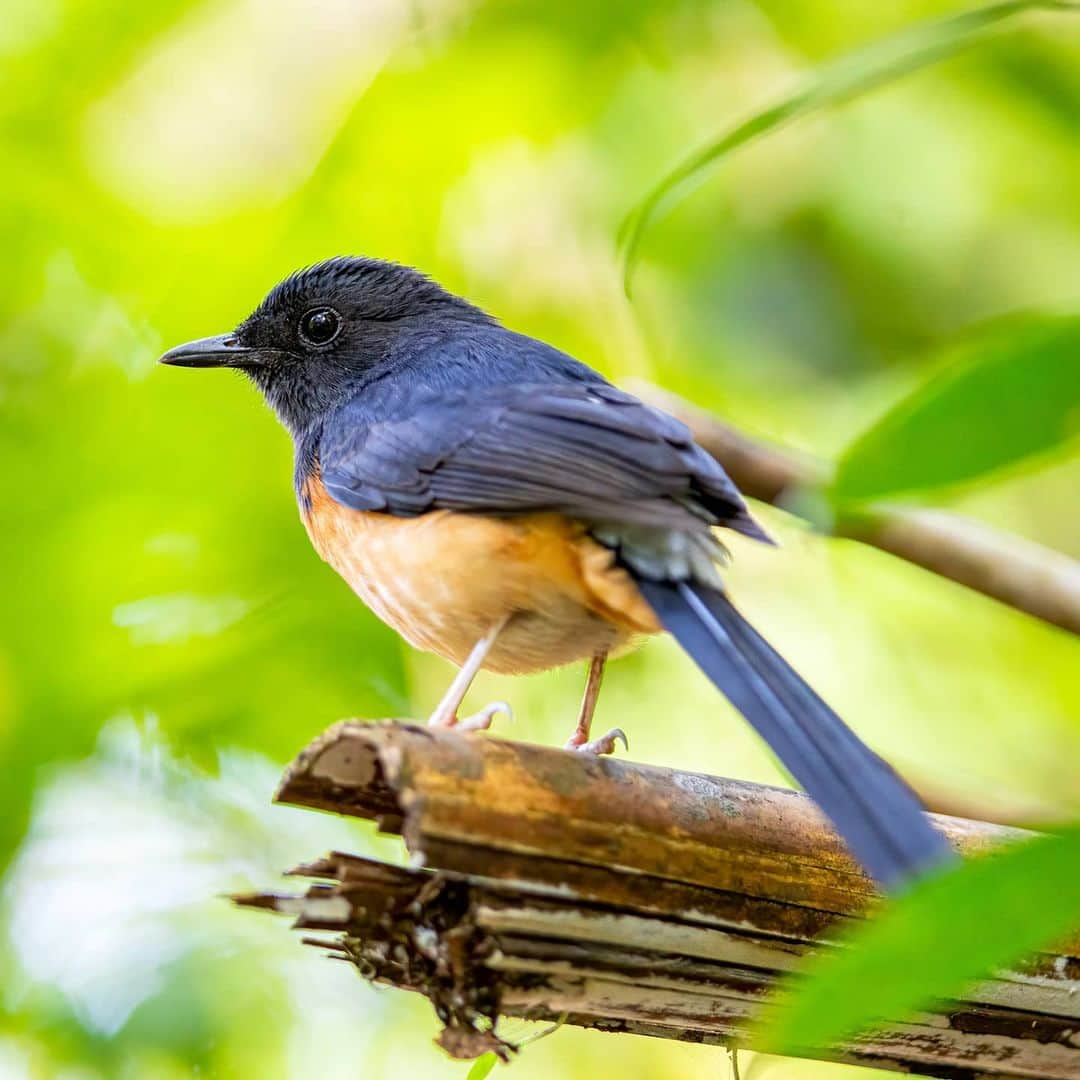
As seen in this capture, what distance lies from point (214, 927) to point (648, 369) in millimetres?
2384

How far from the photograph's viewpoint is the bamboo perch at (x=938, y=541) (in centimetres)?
326

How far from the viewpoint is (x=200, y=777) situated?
454cm

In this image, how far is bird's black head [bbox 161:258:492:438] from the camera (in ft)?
13.0

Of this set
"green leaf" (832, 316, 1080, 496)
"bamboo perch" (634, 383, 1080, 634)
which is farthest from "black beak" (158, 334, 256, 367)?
"green leaf" (832, 316, 1080, 496)

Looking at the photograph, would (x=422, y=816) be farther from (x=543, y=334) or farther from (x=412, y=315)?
(x=543, y=334)

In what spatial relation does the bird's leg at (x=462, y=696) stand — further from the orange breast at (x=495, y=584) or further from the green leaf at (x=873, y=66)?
the green leaf at (x=873, y=66)

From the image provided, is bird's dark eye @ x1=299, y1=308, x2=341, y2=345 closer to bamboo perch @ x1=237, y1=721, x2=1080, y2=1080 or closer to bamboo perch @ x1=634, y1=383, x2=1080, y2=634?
bamboo perch @ x1=634, y1=383, x2=1080, y2=634

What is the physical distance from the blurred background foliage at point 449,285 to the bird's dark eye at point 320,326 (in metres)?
0.79

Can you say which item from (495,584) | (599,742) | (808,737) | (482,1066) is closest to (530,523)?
(495,584)

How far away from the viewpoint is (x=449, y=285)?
5270mm

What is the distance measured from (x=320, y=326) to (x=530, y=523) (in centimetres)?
141

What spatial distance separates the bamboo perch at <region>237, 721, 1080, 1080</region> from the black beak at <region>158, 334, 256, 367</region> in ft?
6.86

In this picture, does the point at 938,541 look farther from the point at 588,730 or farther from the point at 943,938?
the point at 943,938

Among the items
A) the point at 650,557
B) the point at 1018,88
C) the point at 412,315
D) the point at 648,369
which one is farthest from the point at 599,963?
the point at 1018,88
